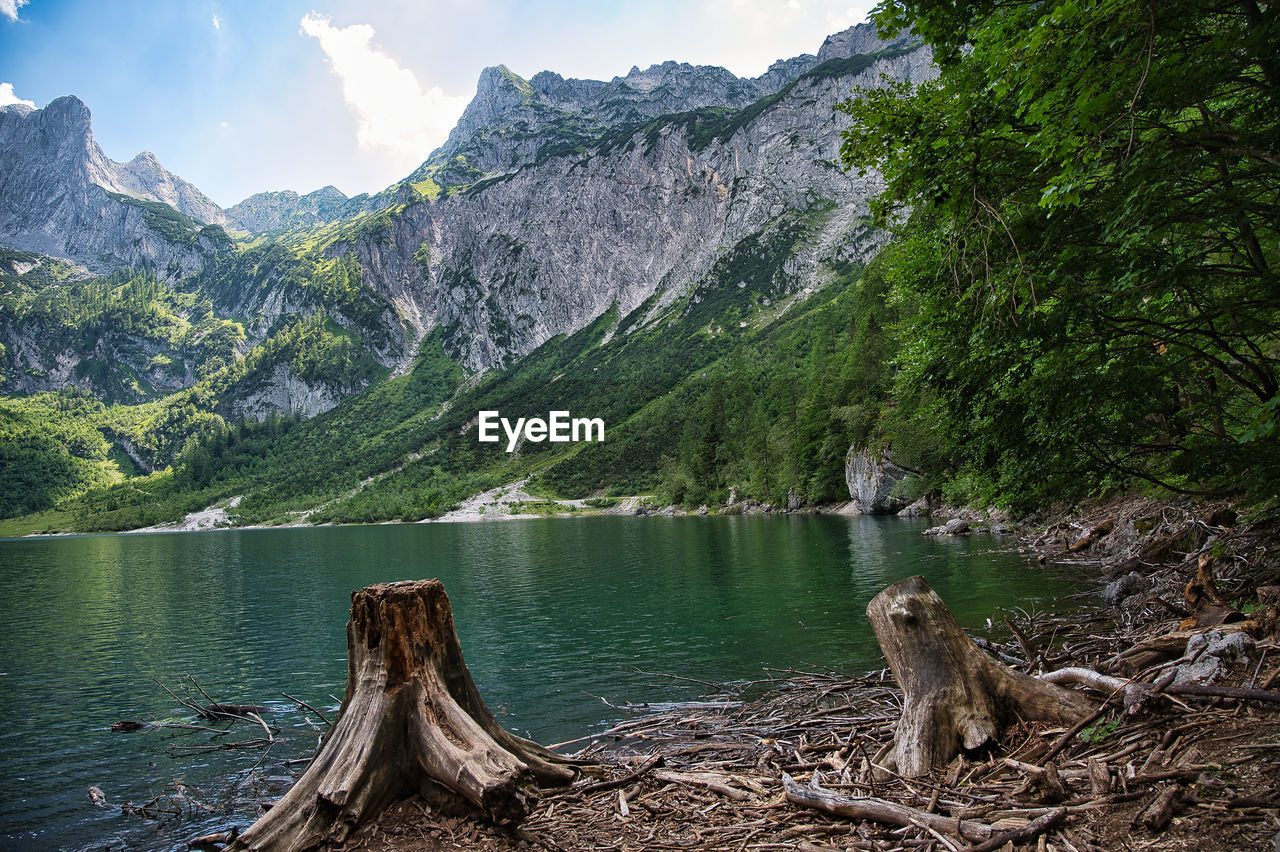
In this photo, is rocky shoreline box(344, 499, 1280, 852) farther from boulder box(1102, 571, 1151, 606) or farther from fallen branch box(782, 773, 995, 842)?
boulder box(1102, 571, 1151, 606)

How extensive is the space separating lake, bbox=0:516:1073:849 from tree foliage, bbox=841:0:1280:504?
7542mm

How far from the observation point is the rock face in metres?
64.4

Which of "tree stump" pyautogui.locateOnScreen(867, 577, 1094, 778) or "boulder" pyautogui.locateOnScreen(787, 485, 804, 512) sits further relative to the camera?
"boulder" pyautogui.locateOnScreen(787, 485, 804, 512)

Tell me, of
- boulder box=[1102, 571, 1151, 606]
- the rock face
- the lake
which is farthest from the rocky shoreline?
the rock face

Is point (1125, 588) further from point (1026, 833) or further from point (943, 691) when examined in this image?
point (1026, 833)

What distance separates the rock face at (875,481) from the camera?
64.4 m

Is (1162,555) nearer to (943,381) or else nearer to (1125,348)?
(943,381)

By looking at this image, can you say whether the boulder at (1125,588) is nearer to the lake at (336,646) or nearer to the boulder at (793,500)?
the lake at (336,646)

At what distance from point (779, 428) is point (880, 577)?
236 feet

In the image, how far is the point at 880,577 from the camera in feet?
89.6

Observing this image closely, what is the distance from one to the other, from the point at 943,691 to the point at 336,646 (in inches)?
911

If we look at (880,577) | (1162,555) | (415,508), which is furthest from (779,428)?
(415,508)

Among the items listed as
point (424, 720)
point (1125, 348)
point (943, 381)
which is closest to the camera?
point (424, 720)

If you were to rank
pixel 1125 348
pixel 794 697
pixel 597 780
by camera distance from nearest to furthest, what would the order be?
pixel 597 780, pixel 1125 348, pixel 794 697
